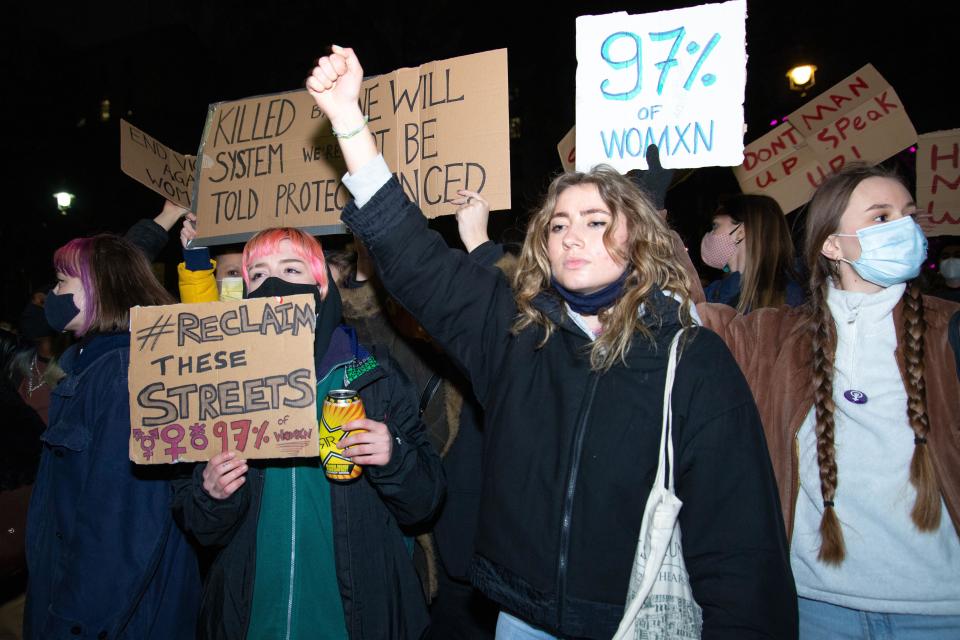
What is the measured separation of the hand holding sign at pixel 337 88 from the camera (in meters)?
2.02

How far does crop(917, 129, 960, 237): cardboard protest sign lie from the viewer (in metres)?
5.01

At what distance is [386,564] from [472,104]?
1.96m

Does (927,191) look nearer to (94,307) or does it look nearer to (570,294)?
(570,294)

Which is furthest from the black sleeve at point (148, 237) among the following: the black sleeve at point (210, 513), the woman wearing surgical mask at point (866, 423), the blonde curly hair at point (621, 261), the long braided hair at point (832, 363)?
the long braided hair at point (832, 363)

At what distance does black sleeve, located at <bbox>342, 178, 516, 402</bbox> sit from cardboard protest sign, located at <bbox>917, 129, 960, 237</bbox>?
449cm

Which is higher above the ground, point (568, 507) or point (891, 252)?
point (891, 252)

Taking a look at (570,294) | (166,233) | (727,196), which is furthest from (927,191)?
(166,233)

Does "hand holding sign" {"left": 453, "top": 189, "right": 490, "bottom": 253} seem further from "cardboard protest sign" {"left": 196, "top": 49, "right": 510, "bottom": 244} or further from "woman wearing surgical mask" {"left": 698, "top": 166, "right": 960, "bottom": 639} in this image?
"woman wearing surgical mask" {"left": 698, "top": 166, "right": 960, "bottom": 639}

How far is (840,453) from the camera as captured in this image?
2137 mm

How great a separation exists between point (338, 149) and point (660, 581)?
8.85ft

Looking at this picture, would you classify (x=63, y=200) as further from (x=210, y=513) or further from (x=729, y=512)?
(x=729, y=512)

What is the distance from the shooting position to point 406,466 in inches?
88.6

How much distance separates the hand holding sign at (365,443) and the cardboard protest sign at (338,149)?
118cm

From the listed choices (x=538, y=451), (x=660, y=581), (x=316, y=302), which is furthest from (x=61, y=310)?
(x=660, y=581)
